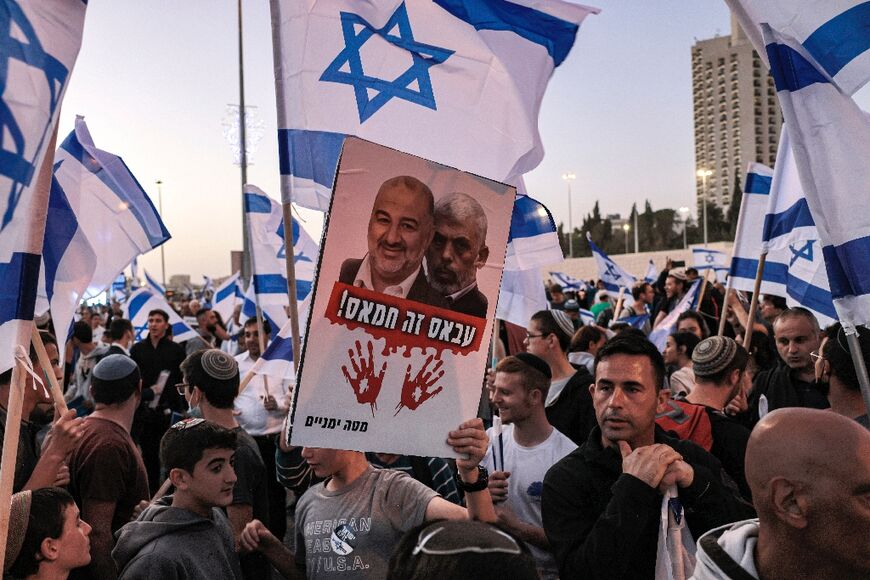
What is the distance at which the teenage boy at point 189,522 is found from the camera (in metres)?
3.11

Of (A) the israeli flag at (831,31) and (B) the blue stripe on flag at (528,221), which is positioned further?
(B) the blue stripe on flag at (528,221)

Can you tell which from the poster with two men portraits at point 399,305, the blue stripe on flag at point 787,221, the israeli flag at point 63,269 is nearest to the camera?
the poster with two men portraits at point 399,305

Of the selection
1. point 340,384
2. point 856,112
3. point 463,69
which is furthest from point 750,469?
point 463,69

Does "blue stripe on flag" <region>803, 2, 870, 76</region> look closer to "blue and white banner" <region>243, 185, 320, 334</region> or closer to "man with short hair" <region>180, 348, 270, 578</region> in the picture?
"man with short hair" <region>180, 348, 270, 578</region>

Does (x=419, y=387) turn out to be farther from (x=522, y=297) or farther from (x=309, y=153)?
(x=522, y=297)

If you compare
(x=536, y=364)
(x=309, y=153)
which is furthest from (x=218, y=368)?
(x=536, y=364)

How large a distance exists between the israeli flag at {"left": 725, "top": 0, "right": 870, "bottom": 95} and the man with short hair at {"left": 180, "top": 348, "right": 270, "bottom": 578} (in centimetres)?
297

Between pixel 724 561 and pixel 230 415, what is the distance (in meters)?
3.05

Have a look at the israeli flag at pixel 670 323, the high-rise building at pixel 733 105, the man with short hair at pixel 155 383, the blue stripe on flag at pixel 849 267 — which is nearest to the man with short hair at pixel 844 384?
the blue stripe on flag at pixel 849 267

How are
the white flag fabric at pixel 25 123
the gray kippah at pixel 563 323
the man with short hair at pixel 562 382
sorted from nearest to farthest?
the white flag fabric at pixel 25 123 < the man with short hair at pixel 562 382 < the gray kippah at pixel 563 323

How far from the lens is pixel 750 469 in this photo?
84.0 inches

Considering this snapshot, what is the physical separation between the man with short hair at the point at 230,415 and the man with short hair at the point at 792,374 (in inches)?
123

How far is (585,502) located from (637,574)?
0.94 ft

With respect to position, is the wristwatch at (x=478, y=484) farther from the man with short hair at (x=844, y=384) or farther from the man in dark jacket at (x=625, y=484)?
the man with short hair at (x=844, y=384)
